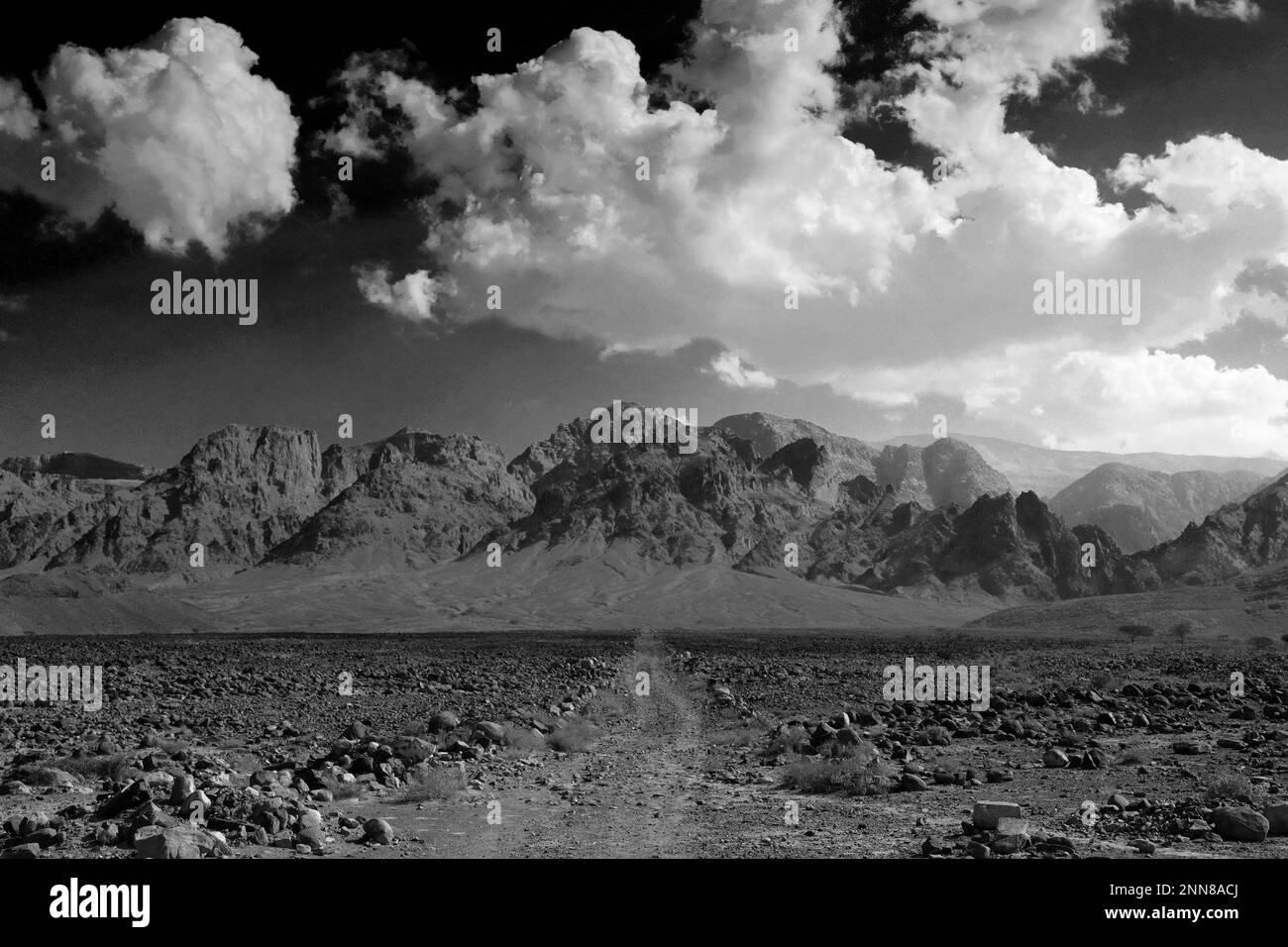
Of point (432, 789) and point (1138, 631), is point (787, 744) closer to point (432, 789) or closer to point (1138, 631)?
point (432, 789)

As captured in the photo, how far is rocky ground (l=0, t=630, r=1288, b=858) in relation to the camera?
9.62m

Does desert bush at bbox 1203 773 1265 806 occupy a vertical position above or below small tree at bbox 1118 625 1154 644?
above

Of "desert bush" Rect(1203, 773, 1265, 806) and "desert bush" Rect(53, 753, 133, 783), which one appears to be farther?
"desert bush" Rect(53, 753, 133, 783)

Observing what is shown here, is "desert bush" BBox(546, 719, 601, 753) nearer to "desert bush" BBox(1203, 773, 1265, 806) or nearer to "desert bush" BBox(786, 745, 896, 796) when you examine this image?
"desert bush" BBox(786, 745, 896, 796)

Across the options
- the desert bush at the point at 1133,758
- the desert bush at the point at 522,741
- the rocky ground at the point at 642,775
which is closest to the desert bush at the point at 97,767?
the rocky ground at the point at 642,775

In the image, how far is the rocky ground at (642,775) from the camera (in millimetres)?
9617

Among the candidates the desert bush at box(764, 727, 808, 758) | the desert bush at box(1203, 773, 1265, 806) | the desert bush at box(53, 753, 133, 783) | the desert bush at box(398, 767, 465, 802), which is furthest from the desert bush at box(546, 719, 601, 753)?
the desert bush at box(1203, 773, 1265, 806)

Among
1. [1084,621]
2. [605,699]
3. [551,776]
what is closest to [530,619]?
[1084,621]

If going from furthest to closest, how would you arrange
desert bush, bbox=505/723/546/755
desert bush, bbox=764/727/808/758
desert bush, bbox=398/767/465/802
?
desert bush, bbox=505/723/546/755
desert bush, bbox=764/727/808/758
desert bush, bbox=398/767/465/802

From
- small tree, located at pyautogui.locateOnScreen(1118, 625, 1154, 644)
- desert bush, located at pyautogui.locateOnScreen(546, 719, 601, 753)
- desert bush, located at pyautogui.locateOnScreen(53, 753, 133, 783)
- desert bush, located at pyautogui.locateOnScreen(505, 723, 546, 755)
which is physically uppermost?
desert bush, located at pyautogui.locateOnScreen(53, 753, 133, 783)

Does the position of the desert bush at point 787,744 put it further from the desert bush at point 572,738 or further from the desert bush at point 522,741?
the desert bush at point 522,741

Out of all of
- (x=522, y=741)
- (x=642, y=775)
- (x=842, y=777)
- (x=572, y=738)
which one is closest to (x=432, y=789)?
(x=642, y=775)
